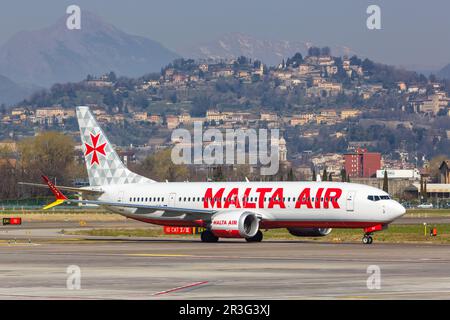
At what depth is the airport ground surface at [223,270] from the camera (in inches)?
1492

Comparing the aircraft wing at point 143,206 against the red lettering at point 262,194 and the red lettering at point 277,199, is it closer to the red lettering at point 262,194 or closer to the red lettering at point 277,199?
the red lettering at point 262,194

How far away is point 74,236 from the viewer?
89625 millimetres

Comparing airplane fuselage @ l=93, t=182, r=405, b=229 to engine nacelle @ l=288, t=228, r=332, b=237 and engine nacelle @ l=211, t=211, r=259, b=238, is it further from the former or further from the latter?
engine nacelle @ l=288, t=228, r=332, b=237

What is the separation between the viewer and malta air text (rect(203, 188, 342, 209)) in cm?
7462

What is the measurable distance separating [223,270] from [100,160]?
3923cm

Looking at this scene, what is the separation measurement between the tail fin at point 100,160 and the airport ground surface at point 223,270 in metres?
10.9

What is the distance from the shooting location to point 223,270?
48.6 m

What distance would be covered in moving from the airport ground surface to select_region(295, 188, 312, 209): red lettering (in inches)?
90.2

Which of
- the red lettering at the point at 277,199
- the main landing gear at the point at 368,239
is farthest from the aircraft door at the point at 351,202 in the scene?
the red lettering at the point at 277,199

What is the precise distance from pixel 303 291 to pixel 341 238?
4338cm

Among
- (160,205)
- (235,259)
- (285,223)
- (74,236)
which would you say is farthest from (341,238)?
(235,259)
